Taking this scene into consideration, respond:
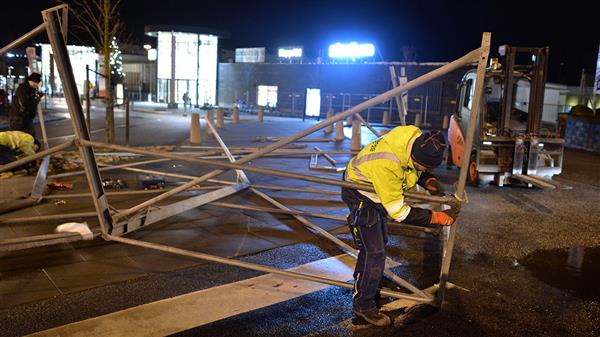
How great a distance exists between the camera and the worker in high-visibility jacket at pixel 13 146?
8.83m

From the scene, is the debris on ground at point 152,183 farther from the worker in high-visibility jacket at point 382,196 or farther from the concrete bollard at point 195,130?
the concrete bollard at point 195,130

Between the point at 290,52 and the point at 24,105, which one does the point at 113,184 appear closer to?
the point at 24,105

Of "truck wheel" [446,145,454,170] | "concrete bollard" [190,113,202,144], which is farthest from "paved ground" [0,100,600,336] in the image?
"concrete bollard" [190,113,202,144]

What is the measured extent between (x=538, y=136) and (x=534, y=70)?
59.6 inches

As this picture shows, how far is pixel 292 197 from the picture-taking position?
924 cm

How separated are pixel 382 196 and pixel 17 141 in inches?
301

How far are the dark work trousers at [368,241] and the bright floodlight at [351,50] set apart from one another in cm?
3714

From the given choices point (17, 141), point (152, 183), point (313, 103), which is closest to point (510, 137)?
point (152, 183)

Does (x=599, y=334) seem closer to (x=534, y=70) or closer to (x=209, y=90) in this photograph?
(x=534, y=70)

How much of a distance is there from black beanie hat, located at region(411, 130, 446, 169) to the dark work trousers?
0.54 meters

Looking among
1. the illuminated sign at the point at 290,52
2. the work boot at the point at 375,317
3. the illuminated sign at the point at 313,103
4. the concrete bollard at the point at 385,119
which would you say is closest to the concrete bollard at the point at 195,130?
the work boot at the point at 375,317

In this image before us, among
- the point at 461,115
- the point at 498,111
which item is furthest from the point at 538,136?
the point at 461,115

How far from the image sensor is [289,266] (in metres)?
5.70

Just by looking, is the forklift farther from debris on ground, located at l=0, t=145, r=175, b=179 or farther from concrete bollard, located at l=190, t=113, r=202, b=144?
concrete bollard, located at l=190, t=113, r=202, b=144
